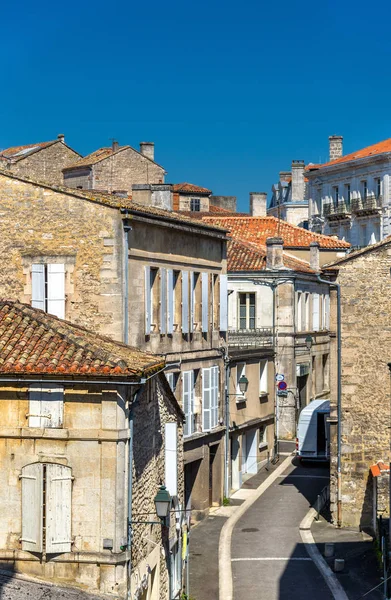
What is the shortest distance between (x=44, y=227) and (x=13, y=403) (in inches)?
365

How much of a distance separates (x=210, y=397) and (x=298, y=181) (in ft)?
192

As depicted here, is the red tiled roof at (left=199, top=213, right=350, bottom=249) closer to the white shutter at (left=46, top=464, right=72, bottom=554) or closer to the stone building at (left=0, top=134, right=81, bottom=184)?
the stone building at (left=0, top=134, right=81, bottom=184)

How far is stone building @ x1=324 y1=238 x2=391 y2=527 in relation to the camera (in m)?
31.7

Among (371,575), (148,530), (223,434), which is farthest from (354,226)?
(148,530)

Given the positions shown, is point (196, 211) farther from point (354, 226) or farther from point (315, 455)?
point (315, 455)

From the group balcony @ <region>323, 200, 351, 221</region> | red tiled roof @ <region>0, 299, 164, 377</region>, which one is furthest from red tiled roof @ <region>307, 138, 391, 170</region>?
red tiled roof @ <region>0, 299, 164, 377</region>

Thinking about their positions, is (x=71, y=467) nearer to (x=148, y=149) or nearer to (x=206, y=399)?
(x=206, y=399)

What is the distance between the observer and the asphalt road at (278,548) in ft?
83.3

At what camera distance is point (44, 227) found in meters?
27.0

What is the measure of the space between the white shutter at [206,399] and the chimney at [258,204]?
3830 cm

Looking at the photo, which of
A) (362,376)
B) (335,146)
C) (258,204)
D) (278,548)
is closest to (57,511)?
(278,548)

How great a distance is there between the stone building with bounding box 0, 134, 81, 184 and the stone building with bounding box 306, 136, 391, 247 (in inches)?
871

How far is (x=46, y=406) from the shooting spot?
18359 millimetres

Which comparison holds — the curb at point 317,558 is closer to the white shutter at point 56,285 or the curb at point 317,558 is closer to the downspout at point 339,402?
the downspout at point 339,402
